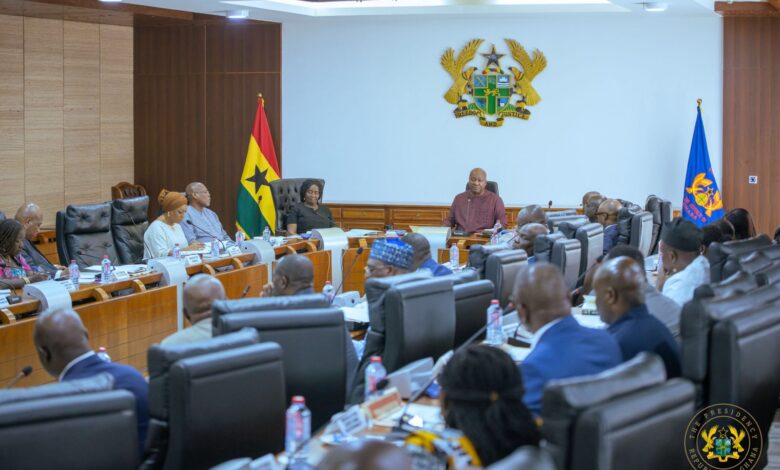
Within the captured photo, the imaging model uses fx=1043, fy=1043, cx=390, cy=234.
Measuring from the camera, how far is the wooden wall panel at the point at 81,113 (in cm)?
1153

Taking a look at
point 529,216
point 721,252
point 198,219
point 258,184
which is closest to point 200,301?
point 721,252

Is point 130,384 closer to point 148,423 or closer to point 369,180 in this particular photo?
point 148,423

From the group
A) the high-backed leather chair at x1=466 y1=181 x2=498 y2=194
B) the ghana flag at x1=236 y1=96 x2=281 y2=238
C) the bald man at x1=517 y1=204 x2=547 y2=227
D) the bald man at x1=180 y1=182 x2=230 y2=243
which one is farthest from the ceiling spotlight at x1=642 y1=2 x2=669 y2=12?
the bald man at x1=180 y1=182 x2=230 y2=243

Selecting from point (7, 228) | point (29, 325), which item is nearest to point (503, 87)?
point (7, 228)

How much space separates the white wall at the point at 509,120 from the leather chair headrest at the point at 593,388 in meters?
9.09

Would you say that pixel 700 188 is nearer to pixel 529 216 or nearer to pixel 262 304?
pixel 529 216

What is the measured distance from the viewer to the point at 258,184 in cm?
1153

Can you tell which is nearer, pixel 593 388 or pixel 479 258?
pixel 593 388

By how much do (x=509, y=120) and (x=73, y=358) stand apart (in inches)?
349

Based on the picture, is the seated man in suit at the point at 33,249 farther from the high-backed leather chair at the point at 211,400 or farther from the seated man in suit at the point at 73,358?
the high-backed leather chair at the point at 211,400

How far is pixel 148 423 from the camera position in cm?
321

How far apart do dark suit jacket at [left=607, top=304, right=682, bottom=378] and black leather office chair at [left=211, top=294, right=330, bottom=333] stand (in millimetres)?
1112

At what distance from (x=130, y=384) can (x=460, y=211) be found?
6.84m

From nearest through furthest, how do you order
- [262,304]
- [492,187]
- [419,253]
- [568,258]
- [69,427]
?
1. [69,427]
2. [262,304]
3. [419,253]
4. [568,258]
5. [492,187]
